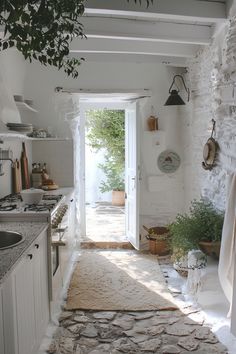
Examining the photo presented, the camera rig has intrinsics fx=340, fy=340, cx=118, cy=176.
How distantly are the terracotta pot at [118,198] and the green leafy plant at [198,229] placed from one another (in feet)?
12.8

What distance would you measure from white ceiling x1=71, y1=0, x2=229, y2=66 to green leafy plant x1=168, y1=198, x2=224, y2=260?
1687mm

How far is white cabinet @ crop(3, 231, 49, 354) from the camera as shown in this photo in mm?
1715

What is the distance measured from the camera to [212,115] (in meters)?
3.45

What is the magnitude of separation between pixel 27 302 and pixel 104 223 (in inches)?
151

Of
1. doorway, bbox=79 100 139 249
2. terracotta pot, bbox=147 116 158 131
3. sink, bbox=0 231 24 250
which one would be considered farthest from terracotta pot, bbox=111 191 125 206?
sink, bbox=0 231 24 250

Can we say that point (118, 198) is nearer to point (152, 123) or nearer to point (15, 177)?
point (152, 123)

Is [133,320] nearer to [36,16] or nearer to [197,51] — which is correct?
[36,16]

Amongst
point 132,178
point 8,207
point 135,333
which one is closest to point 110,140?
point 132,178

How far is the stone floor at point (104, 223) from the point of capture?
500 centimetres

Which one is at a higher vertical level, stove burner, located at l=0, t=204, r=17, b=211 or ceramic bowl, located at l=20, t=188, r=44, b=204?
ceramic bowl, located at l=20, t=188, r=44, b=204

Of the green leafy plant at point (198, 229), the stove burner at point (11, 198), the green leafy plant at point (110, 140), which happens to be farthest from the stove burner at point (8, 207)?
the green leafy plant at point (110, 140)

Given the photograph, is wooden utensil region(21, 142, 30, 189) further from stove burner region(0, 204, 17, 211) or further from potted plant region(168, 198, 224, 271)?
potted plant region(168, 198, 224, 271)

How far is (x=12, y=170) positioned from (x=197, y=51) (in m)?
2.45

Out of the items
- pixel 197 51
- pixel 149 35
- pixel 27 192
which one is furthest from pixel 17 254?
pixel 197 51
